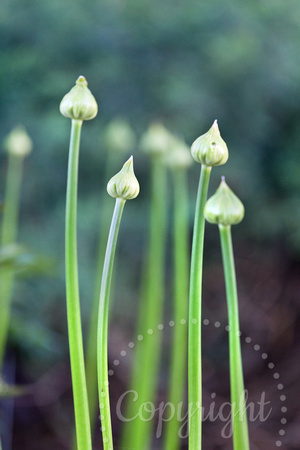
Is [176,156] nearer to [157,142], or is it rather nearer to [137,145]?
[157,142]

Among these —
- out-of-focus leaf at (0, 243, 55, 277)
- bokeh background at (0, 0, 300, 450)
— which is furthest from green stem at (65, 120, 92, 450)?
bokeh background at (0, 0, 300, 450)

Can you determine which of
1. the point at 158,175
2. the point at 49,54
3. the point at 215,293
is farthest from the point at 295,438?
the point at 49,54

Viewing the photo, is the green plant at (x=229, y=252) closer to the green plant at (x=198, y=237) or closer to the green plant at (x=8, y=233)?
the green plant at (x=198, y=237)

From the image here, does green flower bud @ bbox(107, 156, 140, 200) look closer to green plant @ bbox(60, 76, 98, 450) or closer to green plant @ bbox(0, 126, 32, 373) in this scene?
green plant @ bbox(60, 76, 98, 450)

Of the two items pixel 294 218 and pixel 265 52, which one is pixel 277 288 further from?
pixel 265 52

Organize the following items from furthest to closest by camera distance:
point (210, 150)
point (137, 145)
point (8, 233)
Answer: point (137, 145) < point (8, 233) < point (210, 150)

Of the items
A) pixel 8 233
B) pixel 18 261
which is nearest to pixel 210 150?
pixel 18 261
